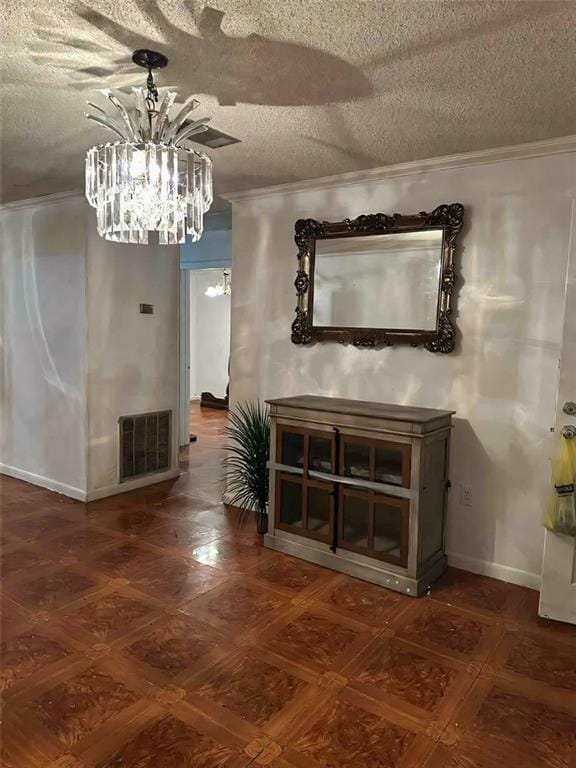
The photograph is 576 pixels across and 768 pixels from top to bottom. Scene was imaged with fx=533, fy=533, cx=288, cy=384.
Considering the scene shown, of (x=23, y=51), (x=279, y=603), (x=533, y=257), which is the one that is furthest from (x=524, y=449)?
(x=23, y=51)

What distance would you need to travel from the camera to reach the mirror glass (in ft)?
10.6

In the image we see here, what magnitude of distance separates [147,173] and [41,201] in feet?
9.82

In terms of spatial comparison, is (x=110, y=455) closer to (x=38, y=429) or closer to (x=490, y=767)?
(x=38, y=429)

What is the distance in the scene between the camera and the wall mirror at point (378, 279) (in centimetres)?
317

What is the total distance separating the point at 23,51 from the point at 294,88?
40.1 inches

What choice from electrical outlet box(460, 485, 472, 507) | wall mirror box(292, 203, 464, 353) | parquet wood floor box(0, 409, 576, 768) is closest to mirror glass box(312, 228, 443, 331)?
wall mirror box(292, 203, 464, 353)

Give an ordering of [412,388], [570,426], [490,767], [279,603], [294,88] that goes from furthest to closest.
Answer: [412,388] → [279,603] → [570,426] → [294,88] → [490,767]

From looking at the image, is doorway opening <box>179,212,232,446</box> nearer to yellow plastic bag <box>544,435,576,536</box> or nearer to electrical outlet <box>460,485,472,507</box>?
electrical outlet <box>460,485,472,507</box>

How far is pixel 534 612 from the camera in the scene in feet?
8.90

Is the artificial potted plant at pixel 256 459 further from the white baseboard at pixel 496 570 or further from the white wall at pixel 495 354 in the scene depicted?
the white baseboard at pixel 496 570

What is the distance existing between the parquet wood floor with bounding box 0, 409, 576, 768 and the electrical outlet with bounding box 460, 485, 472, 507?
0.41 metres

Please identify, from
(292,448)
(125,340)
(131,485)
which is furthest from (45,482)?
(292,448)

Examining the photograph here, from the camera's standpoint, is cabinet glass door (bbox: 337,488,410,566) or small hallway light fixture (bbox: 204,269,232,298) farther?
small hallway light fixture (bbox: 204,269,232,298)

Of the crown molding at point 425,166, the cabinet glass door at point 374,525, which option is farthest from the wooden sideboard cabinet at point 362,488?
the crown molding at point 425,166
